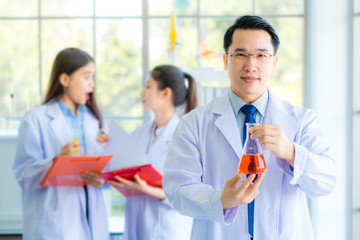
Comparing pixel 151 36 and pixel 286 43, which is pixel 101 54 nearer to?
pixel 151 36

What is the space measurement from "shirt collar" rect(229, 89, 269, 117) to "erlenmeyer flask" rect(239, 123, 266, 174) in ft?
0.74

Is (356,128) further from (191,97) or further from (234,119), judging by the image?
(234,119)

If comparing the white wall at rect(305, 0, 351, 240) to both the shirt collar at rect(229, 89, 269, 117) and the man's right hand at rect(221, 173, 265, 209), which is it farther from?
the man's right hand at rect(221, 173, 265, 209)

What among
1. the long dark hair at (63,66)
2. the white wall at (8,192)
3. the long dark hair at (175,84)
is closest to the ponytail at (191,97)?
the long dark hair at (175,84)

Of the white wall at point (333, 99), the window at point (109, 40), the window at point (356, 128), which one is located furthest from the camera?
the window at point (109, 40)

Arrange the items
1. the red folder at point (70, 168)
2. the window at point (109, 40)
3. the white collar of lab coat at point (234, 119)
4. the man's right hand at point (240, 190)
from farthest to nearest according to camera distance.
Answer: the window at point (109, 40)
the red folder at point (70, 168)
the white collar of lab coat at point (234, 119)
the man's right hand at point (240, 190)

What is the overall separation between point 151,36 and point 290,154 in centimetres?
374

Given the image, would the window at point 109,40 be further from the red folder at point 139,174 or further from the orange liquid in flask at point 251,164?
the orange liquid in flask at point 251,164

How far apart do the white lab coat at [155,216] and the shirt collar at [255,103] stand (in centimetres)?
87

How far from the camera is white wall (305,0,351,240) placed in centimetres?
334

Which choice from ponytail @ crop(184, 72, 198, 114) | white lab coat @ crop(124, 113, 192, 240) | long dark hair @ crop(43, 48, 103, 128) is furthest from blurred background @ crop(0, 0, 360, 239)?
white lab coat @ crop(124, 113, 192, 240)

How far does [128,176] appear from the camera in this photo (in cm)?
232

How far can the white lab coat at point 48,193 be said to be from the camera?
2342 mm

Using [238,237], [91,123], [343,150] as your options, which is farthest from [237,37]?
[343,150]
